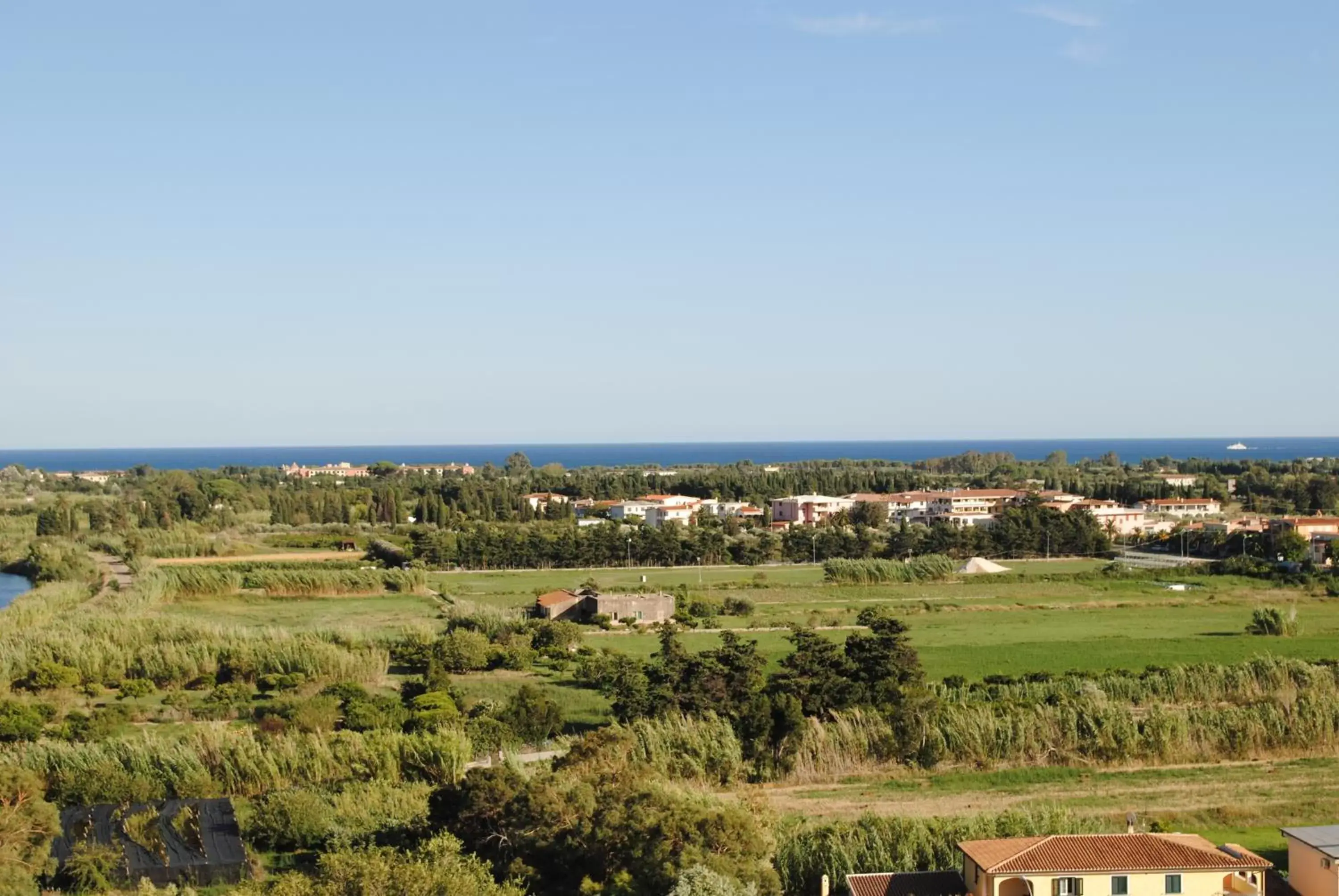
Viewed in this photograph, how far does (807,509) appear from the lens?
82500mm

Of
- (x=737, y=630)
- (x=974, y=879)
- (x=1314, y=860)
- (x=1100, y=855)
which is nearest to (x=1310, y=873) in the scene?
(x=1314, y=860)

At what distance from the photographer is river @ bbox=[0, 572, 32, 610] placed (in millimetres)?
53719

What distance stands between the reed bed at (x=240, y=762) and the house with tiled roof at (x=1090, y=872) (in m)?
9.80

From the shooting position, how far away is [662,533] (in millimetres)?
63031

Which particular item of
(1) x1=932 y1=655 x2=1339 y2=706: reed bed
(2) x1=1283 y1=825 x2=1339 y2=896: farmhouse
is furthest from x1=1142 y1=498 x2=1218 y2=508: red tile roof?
(2) x1=1283 y1=825 x2=1339 y2=896: farmhouse

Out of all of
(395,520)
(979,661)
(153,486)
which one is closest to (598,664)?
(979,661)

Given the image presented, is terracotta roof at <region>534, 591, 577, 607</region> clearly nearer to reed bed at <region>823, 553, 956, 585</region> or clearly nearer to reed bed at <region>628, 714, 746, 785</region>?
reed bed at <region>823, 553, 956, 585</region>

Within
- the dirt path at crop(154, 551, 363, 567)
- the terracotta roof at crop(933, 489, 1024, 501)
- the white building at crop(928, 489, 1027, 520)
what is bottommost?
the dirt path at crop(154, 551, 363, 567)

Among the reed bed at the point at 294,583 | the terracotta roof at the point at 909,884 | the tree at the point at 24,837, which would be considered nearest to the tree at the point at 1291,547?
the reed bed at the point at 294,583

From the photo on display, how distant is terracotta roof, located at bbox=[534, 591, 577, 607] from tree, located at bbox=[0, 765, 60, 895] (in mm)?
24359

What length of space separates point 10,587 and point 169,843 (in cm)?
4626

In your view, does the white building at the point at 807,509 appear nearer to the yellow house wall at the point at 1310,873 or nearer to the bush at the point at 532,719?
the bush at the point at 532,719

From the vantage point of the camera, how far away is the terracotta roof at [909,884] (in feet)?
55.3

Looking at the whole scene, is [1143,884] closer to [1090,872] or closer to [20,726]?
[1090,872]
